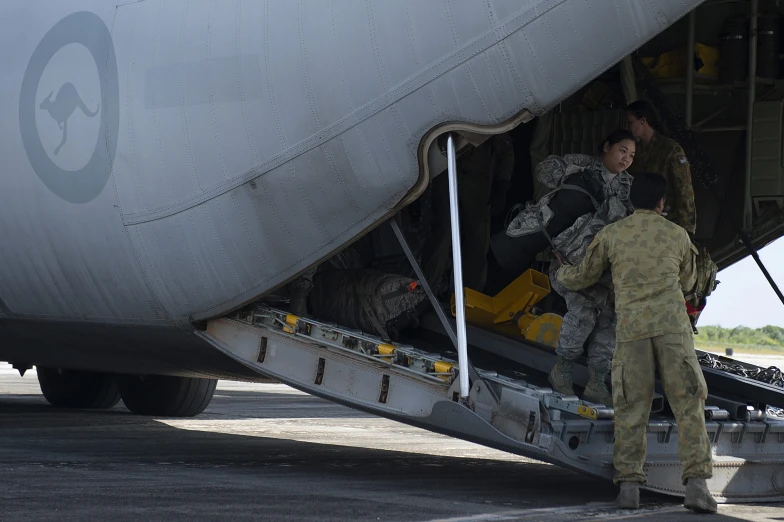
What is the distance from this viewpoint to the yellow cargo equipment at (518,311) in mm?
8602

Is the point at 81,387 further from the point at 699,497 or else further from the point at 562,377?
the point at 699,497

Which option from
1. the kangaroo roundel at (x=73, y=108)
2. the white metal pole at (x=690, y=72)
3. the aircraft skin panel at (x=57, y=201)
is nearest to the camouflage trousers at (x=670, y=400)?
the white metal pole at (x=690, y=72)

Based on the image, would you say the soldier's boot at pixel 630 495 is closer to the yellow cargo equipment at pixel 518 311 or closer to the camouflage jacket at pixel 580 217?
the camouflage jacket at pixel 580 217

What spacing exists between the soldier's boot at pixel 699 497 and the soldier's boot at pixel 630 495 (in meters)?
0.27

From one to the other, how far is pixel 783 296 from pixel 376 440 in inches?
176

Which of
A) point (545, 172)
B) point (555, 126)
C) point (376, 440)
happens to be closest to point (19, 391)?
point (376, 440)

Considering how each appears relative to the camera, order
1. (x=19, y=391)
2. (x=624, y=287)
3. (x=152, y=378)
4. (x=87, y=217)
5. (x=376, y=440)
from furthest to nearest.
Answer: (x=19, y=391) → (x=152, y=378) → (x=376, y=440) → (x=87, y=217) → (x=624, y=287)

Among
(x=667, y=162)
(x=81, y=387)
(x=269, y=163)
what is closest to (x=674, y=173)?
(x=667, y=162)

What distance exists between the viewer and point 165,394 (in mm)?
13805

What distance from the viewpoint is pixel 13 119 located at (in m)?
9.16

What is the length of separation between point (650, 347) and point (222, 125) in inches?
120

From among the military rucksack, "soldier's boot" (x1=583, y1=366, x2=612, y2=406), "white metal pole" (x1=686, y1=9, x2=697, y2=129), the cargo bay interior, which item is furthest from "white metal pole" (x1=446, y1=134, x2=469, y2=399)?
"white metal pole" (x1=686, y1=9, x2=697, y2=129)

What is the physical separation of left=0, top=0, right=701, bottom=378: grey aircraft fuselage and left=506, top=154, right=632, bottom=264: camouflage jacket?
35.8 inches

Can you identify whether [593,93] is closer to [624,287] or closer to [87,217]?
[624,287]
